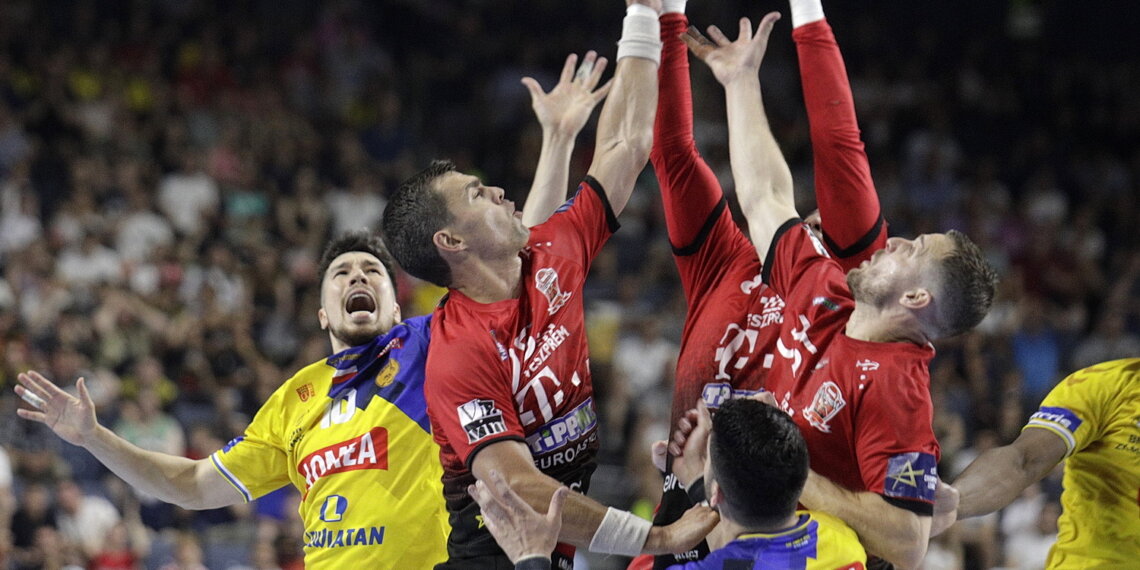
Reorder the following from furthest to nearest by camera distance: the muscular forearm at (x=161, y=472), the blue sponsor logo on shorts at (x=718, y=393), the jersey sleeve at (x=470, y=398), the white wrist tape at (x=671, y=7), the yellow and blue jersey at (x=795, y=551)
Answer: the muscular forearm at (x=161, y=472), the white wrist tape at (x=671, y=7), the blue sponsor logo on shorts at (x=718, y=393), the jersey sleeve at (x=470, y=398), the yellow and blue jersey at (x=795, y=551)

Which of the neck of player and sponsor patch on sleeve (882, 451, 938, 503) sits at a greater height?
the neck of player

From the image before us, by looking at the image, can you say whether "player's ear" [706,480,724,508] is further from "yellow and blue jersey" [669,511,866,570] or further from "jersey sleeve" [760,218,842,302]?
"jersey sleeve" [760,218,842,302]

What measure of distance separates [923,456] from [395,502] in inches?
102

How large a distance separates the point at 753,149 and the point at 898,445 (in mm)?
1456

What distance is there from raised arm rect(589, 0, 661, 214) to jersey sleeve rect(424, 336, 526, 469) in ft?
3.71

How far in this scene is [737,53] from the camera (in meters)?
5.57

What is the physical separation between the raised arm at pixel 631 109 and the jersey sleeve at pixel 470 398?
113 cm

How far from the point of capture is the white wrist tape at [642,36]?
554 cm

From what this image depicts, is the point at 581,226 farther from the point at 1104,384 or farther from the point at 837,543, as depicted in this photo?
the point at 1104,384

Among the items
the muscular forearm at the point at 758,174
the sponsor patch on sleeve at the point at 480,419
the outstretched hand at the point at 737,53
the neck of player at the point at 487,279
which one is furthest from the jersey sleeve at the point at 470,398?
the outstretched hand at the point at 737,53

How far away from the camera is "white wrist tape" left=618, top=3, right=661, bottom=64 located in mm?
5535

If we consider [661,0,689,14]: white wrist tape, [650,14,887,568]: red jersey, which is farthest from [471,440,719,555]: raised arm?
[661,0,689,14]: white wrist tape

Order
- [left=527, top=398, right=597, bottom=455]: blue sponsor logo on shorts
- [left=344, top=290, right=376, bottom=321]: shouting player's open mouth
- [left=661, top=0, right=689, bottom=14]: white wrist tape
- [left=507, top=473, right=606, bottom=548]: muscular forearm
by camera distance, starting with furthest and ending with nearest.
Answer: [left=344, top=290, right=376, bottom=321]: shouting player's open mouth
[left=661, top=0, right=689, bottom=14]: white wrist tape
[left=527, top=398, right=597, bottom=455]: blue sponsor logo on shorts
[left=507, top=473, right=606, bottom=548]: muscular forearm

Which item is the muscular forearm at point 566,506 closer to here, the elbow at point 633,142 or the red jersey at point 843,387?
the red jersey at point 843,387
